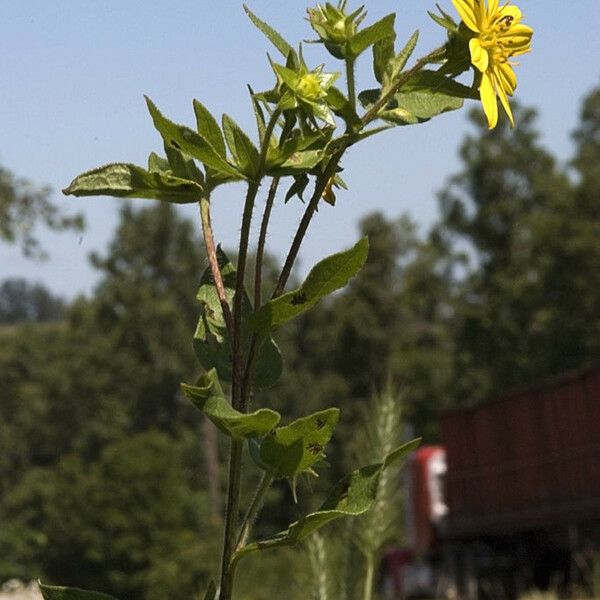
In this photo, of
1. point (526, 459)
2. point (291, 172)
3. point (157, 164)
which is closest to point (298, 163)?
point (291, 172)

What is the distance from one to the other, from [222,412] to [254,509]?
13cm

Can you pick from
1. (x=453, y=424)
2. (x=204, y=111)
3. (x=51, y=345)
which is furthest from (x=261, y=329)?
(x=51, y=345)

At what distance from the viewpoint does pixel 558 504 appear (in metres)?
19.1

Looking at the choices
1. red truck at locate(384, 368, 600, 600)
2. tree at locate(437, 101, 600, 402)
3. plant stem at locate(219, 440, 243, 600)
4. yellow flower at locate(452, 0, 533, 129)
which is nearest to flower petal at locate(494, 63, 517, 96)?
yellow flower at locate(452, 0, 533, 129)

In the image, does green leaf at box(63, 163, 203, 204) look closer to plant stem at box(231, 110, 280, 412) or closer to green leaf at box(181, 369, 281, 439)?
plant stem at box(231, 110, 280, 412)

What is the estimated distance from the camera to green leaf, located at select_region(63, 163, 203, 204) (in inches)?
45.8

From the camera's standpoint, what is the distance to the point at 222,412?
109 cm

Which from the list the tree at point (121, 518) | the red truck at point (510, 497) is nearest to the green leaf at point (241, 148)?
the red truck at point (510, 497)

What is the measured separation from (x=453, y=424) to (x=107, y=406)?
132 ft

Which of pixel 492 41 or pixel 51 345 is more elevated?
pixel 51 345

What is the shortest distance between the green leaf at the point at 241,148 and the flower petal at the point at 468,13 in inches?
6.9

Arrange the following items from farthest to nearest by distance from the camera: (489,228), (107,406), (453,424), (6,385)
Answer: (6,385) < (107,406) < (489,228) < (453,424)

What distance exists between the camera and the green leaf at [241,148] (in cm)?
116

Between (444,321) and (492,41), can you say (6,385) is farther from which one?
(492,41)
